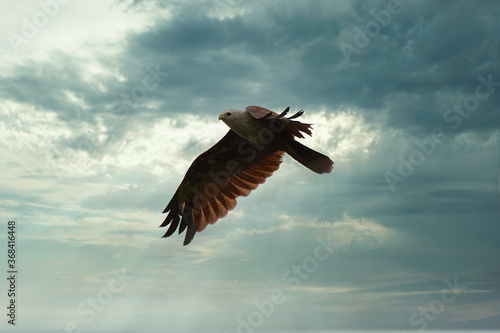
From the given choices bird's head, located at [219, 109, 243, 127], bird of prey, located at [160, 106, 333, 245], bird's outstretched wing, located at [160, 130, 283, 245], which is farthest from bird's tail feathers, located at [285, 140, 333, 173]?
bird's outstretched wing, located at [160, 130, 283, 245]

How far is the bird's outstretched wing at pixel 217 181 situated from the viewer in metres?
9.63

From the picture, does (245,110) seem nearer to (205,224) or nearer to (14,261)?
(205,224)

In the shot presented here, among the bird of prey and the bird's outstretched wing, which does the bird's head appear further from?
the bird's outstretched wing

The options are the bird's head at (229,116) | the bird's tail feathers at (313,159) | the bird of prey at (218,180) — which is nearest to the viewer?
the bird's head at (229,116)

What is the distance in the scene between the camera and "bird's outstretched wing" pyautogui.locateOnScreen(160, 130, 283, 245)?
9633 mm

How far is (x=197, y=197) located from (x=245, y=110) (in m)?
3.04

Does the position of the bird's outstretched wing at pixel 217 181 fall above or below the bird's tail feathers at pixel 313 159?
above

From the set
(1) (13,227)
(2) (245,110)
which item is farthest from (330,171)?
(1) (13,227)

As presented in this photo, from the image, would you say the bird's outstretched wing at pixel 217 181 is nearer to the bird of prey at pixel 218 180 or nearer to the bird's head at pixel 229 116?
the bird of prey at pixel 218 180

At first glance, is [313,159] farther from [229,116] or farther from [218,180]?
[218,180]

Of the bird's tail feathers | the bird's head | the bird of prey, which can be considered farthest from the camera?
the bird of prey

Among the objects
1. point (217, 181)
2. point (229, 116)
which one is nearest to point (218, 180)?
point (217, 181)

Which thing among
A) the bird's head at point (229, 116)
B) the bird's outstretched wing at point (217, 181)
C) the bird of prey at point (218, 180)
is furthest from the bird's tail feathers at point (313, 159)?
the bird's outstretched wing at point (217, 181)

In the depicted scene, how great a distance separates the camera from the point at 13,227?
10094 mm
